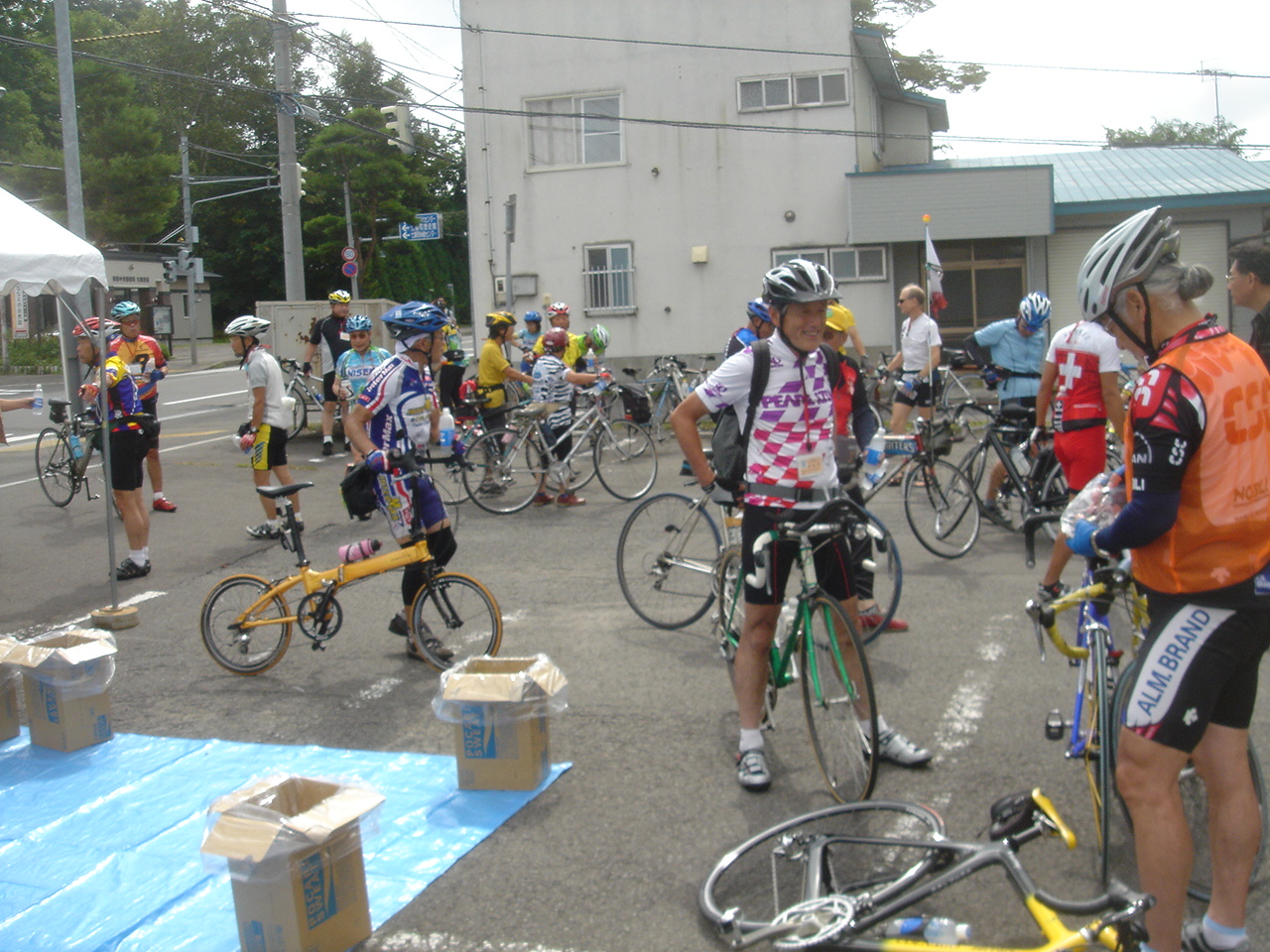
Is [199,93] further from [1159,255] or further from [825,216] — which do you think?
[1159,255]

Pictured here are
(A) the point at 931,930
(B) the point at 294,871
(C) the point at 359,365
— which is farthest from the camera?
(C) the point at 359,365

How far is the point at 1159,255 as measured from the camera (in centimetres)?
286

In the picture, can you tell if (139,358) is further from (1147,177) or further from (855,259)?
(1147,177)

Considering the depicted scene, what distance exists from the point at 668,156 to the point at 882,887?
19.9m

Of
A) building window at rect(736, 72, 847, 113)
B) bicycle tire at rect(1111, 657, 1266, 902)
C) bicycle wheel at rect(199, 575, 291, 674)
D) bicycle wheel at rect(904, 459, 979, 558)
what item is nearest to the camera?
bicycle tire at rect(1111, 657, 1266, 902)

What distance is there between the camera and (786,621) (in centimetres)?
446

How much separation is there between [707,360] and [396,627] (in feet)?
47.6

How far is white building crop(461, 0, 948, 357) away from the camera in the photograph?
2089 cm

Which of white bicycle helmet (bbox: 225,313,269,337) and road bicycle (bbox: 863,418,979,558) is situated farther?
white bicycle helmet (bbox: 225,313,269,337)

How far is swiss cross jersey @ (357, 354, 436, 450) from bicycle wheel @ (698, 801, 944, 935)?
3.38 m

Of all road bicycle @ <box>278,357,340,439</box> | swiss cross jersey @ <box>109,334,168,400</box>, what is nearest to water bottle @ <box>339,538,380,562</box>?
swiss cross jersey @ <box>109,334,168,400</box>

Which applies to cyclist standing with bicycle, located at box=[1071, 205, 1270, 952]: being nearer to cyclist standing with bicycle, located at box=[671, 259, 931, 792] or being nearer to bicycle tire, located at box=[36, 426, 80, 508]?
cyclist standing with bicycle, located at box=[671, 259, 931, 792]

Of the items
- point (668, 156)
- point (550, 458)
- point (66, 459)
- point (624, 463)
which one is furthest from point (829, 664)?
point (668, 156)

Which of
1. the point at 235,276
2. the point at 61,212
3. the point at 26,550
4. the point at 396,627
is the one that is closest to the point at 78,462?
the point at 26,550
